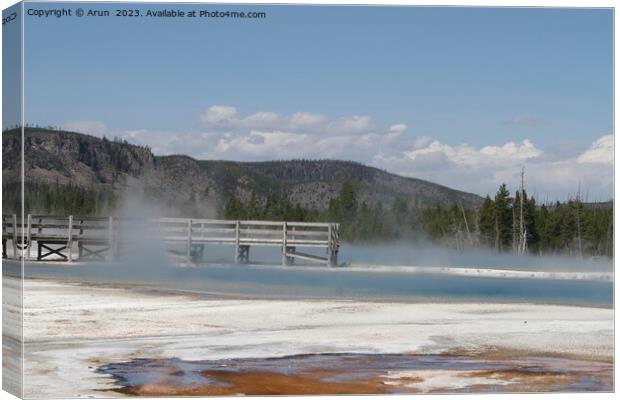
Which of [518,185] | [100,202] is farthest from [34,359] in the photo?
[518,185]

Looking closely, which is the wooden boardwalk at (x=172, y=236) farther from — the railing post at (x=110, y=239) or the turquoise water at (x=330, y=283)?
the turquoise water at (x=330, y=283)

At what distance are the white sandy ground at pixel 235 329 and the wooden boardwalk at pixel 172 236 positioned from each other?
0.69 meters

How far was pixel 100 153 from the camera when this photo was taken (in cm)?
1652

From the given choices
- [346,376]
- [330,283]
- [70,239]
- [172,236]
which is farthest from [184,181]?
[346,376]

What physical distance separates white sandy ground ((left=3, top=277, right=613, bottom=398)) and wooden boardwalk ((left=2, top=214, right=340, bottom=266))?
0.69 m

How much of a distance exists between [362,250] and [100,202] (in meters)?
3.48

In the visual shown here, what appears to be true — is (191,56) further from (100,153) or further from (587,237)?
(587,237)

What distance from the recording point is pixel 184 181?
16984 mm

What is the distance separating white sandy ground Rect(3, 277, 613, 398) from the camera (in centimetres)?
1547

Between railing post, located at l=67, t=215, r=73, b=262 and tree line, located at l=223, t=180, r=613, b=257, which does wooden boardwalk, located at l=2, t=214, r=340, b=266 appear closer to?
railing post, located at l=67, t=215, r=73, b=262

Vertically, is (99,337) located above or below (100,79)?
below

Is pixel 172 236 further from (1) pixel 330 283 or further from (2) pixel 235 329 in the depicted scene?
(1) pixel 330 283

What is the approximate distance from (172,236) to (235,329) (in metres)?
1.72

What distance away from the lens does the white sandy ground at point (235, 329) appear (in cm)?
1547
